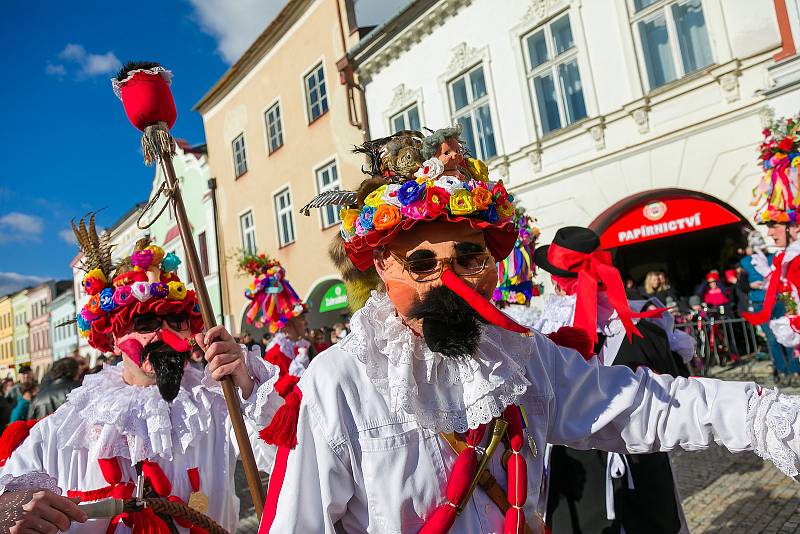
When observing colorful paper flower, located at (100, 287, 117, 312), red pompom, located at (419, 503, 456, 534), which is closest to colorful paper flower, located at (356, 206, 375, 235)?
red pompom, located at (419, 503, 456, 534)

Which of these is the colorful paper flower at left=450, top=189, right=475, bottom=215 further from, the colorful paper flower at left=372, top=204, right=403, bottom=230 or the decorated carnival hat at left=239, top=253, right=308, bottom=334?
the decorated carnival hat at left=239, top=253, right=308, bottom=334

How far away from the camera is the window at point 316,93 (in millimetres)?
16000

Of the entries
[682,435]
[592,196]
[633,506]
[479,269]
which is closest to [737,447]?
[682,435]

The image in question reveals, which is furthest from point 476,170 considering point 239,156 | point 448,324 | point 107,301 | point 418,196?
point 239,156

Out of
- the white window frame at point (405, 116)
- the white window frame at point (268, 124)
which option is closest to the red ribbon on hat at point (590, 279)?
the white window frame at point (405, 116)

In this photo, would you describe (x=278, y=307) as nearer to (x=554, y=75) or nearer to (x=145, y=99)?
(x=145, y=99)

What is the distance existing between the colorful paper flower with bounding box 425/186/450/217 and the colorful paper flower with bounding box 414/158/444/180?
0.23 feet

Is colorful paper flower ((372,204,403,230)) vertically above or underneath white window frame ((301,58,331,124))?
underneath

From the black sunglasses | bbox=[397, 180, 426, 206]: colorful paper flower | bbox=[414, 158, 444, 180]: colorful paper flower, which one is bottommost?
the black sunglasses

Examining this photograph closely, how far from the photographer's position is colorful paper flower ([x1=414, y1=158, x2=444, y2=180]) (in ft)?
5.73

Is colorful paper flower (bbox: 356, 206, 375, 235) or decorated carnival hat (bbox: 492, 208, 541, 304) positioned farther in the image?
decorated carnival hat (bbox: 492, 208, 541, 304)

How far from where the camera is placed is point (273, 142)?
61.3 ft

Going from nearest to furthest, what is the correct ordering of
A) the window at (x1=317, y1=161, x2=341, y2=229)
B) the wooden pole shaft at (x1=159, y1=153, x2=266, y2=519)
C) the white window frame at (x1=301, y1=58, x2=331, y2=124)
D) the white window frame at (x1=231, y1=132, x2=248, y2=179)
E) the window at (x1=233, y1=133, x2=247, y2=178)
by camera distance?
the wooden pole shaft at (x1=159, y1=153, x2=266, y2=519)
the white window frame at (x1=301, y1=58, x2=331, y2=124)
the window at (x1=317, y1=161, x2=341, y2=229)
the white window frame at (x1=231, y1=132, x2=248, y2=179)
the window at (x1=233, y1=133, x2=247, y2=178)

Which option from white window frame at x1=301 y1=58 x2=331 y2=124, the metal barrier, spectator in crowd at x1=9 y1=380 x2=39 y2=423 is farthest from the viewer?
white window frame at x1=301 y1=58 x2=331 y2=124
